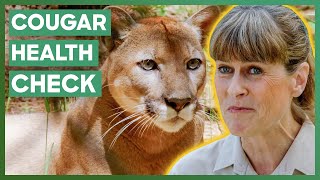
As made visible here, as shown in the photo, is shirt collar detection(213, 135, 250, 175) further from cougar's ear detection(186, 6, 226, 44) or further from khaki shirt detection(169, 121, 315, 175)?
cougar's ear detection(186, 6, 226, 44)

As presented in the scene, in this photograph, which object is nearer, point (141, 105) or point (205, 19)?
point (141, 105)

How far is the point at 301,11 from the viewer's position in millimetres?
6312

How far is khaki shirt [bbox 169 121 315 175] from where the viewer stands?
19.8ft

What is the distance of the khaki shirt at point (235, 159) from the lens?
19.8 feet

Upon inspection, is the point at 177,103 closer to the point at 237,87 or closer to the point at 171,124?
the point at 171,124

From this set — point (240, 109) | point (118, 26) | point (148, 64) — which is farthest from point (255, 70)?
point (118, 26)

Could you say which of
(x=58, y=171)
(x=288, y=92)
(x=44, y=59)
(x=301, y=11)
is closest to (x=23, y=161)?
(x=58, y=171)

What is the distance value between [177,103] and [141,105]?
1.10ft

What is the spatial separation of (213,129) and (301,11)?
1393mm

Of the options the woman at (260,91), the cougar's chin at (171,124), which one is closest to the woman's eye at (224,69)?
the woman at (260,91)

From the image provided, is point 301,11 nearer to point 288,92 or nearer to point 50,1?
point 288,92

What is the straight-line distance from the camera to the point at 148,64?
6.17m

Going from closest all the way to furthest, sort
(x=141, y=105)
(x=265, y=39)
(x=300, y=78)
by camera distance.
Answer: (x=265, y=39) → (x=300, y=78) → (x=141, y=105)

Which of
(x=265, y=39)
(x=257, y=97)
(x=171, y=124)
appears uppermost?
(x=265, y=39)
